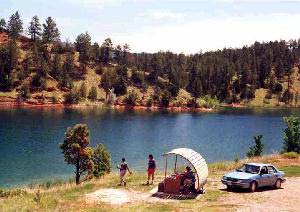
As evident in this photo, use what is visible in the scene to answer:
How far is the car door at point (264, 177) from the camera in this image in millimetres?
35228

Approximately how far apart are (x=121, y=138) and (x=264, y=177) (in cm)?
7607

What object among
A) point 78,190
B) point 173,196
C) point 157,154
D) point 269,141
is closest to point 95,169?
point 78,190

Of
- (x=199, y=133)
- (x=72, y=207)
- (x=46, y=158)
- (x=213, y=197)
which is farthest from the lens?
(x=199, y=133)

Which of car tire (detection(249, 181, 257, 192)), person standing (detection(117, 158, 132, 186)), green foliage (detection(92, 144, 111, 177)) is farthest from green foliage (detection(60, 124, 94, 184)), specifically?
car tire (detection(249, 181, 257, 192))

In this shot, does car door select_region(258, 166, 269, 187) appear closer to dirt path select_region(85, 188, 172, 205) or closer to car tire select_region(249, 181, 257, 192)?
car tire select_region(249, 181, 257, 192)

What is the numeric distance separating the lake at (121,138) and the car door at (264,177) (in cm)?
3385

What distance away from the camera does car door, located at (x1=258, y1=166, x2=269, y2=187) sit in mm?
35228

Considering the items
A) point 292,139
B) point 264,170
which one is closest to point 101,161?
point 264,170

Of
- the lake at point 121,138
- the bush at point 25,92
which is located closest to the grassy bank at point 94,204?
the lake at point 121,138

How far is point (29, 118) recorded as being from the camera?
144m

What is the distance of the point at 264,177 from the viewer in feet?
116

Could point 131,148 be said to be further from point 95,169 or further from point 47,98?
point 47,98

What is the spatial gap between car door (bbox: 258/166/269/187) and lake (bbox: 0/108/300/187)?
33845 mm

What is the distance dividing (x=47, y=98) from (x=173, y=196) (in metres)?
169
